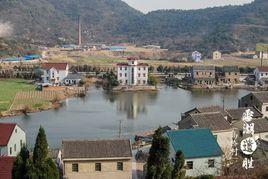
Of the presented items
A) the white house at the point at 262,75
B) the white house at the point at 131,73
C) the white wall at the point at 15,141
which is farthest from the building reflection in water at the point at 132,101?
the white house at the point at 262,75

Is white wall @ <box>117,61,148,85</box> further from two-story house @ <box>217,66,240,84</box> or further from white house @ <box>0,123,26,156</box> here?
white house @ <box>0,123,26,156</box>

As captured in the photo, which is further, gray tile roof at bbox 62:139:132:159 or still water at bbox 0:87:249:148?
still water at bbox 0:87:249:148

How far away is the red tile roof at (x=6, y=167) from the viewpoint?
655 cm

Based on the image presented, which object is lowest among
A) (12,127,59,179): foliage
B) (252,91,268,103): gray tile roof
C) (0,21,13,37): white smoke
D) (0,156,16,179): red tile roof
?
(0,156,16,179): red tile roof

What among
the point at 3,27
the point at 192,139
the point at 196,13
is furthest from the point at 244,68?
the point at 196,13

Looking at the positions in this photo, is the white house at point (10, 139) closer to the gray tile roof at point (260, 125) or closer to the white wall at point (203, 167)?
the white wall at point (203, 167)

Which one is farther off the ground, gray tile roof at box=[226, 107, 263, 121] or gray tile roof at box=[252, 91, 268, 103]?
gray tile roof at box=[252, 91, 268, 103]

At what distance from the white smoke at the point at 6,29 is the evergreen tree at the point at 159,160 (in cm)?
4441

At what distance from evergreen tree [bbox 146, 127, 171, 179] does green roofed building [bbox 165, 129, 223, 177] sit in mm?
1789

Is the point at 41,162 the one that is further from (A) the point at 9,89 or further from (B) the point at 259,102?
(A) the point at 9,89

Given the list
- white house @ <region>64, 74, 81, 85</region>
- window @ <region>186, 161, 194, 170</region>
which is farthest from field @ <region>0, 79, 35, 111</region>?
window @ <region>186, 161, 194, 170</region>

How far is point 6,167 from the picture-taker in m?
6.67

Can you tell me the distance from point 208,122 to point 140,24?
54.9 meters

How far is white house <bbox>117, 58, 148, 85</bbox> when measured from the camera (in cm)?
2117
